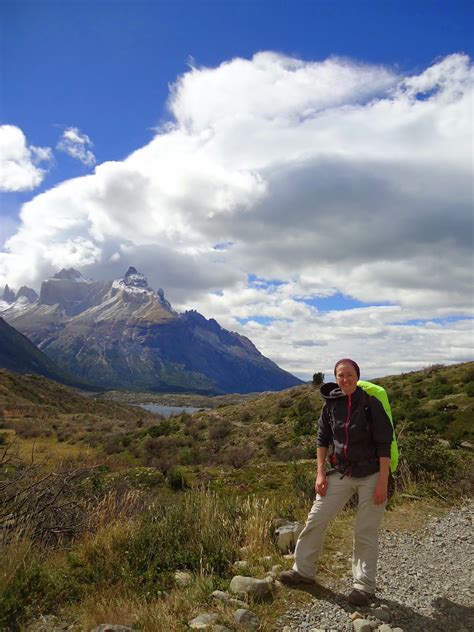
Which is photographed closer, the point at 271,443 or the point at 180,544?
the point at 180,544

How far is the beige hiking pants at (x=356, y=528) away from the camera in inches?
181

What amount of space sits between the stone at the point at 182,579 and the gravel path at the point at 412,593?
1170mm

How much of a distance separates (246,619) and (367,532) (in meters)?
1.54

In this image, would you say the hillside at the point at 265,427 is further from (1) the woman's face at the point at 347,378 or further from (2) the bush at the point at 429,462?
(1) the woman's face at the point at 347,378

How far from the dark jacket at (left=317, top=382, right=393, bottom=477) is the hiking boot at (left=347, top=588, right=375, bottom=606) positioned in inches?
45.4

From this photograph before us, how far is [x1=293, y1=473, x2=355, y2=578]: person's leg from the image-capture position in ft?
15.7

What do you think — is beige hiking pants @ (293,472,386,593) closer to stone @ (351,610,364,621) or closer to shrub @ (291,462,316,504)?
stone @ (351,610,364,621)

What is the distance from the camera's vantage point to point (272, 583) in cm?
475

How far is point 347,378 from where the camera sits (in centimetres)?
477

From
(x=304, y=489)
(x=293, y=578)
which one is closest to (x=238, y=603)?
(x=293, y=578)

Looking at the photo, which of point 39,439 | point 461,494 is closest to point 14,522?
point 461,494

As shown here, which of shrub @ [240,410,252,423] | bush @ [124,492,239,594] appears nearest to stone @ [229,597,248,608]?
bush @ [124,492,239,594]

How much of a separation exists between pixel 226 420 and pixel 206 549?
2976cm

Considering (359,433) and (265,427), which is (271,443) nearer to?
(265,427)
